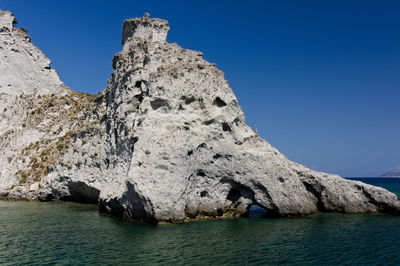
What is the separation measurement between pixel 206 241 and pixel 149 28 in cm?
2240

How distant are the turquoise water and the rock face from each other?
1.56 m

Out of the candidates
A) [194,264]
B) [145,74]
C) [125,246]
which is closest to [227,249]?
[194,264]

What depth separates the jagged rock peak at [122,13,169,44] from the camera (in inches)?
1192

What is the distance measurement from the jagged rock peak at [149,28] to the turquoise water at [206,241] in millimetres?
17848

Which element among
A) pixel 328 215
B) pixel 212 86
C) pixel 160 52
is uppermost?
pixel 160 52

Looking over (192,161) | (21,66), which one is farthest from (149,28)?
(21,66)

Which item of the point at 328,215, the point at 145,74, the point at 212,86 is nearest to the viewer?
the point at 328,215

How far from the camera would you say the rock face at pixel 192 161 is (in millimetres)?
21328

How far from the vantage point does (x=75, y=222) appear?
2155 cm

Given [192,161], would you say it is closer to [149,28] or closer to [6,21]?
[149,28]

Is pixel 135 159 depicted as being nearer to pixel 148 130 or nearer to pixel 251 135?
pixel 148 130

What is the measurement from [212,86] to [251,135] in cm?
523

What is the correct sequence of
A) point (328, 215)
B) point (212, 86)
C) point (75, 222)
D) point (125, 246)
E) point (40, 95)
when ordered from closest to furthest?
point (125, 246)
point (75, 222)
point (328, 215)
point (212, 86)
point (40, 95)

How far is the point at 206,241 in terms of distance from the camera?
52.6 ft
